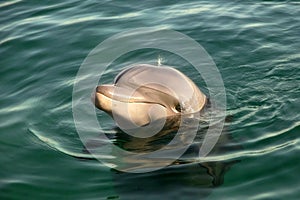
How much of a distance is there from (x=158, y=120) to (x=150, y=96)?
0.30 m

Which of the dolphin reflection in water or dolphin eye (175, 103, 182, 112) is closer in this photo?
the dolphin reflection in water

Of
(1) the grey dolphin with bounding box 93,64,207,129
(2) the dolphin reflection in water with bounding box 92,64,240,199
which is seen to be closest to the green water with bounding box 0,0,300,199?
(2) the dolphin reflection in water with bounding box 92,64,240,199

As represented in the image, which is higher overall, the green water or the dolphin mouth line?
the dolphin mouth line

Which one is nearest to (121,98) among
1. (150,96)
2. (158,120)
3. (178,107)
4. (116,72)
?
(150,96)

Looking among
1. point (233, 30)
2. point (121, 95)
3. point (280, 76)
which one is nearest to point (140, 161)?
point (121, 95)

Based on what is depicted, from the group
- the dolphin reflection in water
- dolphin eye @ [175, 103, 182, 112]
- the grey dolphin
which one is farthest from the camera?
dolphin eye @ [175, 103, 182, 112]

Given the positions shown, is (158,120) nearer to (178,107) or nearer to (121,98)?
(178,107)

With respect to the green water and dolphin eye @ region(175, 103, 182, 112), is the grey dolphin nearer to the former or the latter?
dolphin eye @ region(175, 103, 182, 112)

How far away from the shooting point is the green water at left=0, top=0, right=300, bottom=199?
6578mm

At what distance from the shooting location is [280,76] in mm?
8984

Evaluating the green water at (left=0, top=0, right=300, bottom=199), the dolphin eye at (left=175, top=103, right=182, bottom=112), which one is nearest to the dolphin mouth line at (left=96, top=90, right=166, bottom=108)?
the dolphin eye at (left=175, top=103, right=182, bottom=112)

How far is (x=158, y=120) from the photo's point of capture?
716 centimetres

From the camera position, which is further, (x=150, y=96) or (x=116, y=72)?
(x=116, y=72)

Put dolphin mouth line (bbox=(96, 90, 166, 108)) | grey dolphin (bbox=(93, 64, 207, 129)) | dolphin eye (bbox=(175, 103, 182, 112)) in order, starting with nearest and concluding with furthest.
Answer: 1. dolphin mouth line (bbox=(96, 90, 166, 108))
2. grey dolphin (bbox=(93, 64, 207, 129))
3. dolphin eye (bbox=(175, 103, 182, 112))
